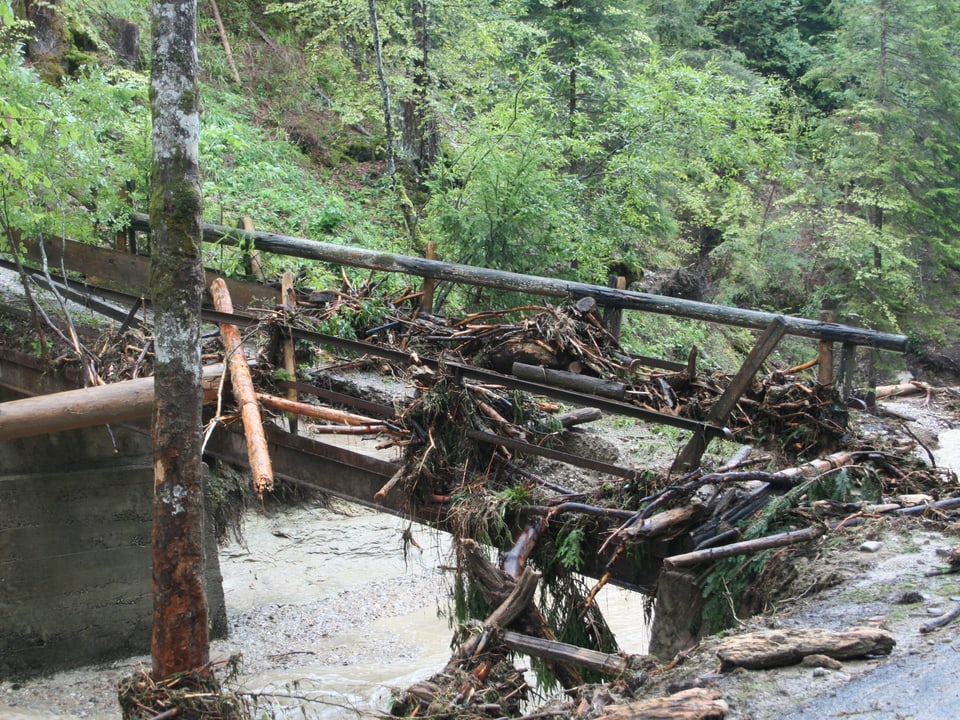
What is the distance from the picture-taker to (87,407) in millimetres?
5875

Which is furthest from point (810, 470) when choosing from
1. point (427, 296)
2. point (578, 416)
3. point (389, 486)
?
point (427, 296)

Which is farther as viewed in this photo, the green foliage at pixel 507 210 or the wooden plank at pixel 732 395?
the green foliage at pixel 507 210

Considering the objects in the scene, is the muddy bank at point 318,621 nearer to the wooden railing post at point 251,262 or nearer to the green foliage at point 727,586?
the wooden railing post at point 251,262

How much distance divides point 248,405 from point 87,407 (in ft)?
4.22

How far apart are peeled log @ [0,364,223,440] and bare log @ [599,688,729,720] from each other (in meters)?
3.97

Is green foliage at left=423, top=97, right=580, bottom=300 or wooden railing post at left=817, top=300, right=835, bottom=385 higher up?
green foliage at left=423, top=97, right=580, bottom=300

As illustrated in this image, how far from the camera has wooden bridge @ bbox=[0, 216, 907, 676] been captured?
4.76 m

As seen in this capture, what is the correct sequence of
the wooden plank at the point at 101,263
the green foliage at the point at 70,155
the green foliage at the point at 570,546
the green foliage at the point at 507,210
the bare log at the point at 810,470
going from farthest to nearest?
the green foliage at the point at 507,210, the wooden plank at the point at 101,263, the green foliage at the point at 70,155, the green foliage at the point at 570,546, the bare log at the point at 810,470

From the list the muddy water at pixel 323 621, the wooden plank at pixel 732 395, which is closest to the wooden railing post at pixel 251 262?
the muddy water at pixel 323 621

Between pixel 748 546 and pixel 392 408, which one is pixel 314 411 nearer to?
pixel 392 408

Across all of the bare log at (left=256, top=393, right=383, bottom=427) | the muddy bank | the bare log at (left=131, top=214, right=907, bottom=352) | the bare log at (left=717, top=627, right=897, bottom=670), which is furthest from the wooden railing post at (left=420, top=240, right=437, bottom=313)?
the bare log at (left=717, top=627, right=897, bottom=670)

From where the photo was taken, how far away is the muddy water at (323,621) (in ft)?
27.6

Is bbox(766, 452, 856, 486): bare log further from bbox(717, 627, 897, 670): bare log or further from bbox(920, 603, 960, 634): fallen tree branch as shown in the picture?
bbox(717, 627, 897, 670): bare log

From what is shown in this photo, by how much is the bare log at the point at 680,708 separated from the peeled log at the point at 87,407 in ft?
13.0
